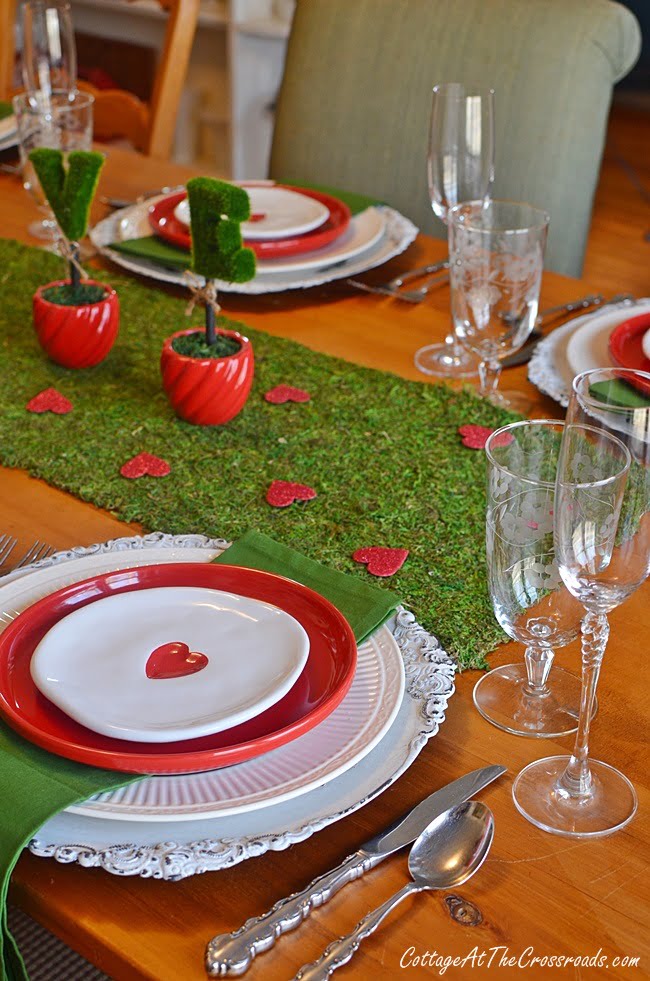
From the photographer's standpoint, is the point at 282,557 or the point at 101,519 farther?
the point at 101,519

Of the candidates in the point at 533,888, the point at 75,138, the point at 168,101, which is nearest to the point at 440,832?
the point at 533,888

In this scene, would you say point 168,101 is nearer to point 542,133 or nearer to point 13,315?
point 542,133

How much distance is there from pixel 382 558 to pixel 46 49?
4.09 ft

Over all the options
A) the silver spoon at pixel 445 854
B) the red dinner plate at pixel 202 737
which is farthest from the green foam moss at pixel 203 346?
the silver spoon at pixel 445 854

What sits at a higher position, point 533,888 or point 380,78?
point 380,78

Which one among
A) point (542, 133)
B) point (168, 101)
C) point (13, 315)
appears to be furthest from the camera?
point (168, 101)

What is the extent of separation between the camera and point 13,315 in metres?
1.30

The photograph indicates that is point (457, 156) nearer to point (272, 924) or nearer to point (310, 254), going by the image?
point (310, 254)

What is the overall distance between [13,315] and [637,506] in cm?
92

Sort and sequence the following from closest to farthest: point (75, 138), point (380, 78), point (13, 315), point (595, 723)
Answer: point (595, 723) < point (13, 315) < point (75, 138) < point (380, 78)

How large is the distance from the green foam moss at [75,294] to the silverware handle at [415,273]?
1.22 ft

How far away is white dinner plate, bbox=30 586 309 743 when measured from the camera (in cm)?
64

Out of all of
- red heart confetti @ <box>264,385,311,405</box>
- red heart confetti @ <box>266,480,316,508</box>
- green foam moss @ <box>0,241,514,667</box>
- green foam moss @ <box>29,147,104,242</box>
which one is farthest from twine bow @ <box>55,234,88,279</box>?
red heart confetti @ <box>266,480,316,508</box>

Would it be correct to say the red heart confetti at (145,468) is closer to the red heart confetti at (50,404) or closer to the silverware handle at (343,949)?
the red heart confetti at (50,404)
